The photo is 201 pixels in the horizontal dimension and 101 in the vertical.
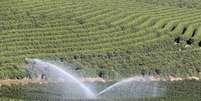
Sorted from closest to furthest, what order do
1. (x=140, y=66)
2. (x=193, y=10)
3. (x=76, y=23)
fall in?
(x=140, y=66), (x=76, y=23), (x=193, y=10)

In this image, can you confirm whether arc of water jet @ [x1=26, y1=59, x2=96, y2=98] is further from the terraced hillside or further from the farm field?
the terraced hillside

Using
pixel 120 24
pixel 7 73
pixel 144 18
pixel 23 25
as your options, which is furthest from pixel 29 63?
pixel 144 18

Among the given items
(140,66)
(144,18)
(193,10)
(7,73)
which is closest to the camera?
(7,73)

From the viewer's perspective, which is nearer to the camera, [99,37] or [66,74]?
[66,74]

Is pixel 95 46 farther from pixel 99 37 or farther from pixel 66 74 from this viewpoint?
Answer: pixel 66 74

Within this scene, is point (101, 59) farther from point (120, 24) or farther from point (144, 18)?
point (144, 18)

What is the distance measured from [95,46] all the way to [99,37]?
274cm

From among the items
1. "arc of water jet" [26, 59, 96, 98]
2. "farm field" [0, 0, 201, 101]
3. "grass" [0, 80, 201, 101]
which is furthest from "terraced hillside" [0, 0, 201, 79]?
"grass" [0, 80, 201, 101]

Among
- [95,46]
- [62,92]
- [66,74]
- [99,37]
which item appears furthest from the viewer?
[99,37]

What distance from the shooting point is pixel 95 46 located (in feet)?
180

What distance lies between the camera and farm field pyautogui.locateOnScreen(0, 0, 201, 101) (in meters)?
46.0

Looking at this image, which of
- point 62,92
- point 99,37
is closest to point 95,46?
point 99,37

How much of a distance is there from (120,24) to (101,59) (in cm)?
1099

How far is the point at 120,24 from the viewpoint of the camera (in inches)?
2440
